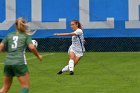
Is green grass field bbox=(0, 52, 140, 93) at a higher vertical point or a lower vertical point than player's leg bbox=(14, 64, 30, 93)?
lower

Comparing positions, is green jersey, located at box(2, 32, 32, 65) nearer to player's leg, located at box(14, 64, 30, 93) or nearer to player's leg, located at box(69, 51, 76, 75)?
player's leg, located at box(14, 64, 30, 93)

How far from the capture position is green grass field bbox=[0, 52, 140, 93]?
14.7 metres

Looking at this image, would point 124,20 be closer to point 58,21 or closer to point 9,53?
point 58,21

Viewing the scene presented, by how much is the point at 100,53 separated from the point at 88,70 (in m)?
8.14

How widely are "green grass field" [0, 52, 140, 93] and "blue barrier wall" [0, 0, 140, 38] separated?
1.34 m

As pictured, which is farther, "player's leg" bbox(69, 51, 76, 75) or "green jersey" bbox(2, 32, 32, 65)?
"player's leg" bbox(69, 51, 76, 75)

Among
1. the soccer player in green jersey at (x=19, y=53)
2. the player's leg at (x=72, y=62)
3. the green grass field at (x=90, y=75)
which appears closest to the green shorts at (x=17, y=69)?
the soccer player in green jersey at (x=19, y=53)

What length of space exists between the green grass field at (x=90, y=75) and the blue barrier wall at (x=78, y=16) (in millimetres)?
1335

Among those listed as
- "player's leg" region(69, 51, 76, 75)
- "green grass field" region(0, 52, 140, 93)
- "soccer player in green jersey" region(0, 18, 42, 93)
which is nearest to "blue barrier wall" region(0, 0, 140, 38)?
"green grass field" region(0, 52, 140, 93)

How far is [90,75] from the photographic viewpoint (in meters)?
18.0

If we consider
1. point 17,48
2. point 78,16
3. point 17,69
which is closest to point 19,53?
point 17,48

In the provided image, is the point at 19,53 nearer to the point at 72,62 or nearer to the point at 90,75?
the point at 72,62

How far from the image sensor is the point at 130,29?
2695cm

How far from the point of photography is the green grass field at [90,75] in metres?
14.7
